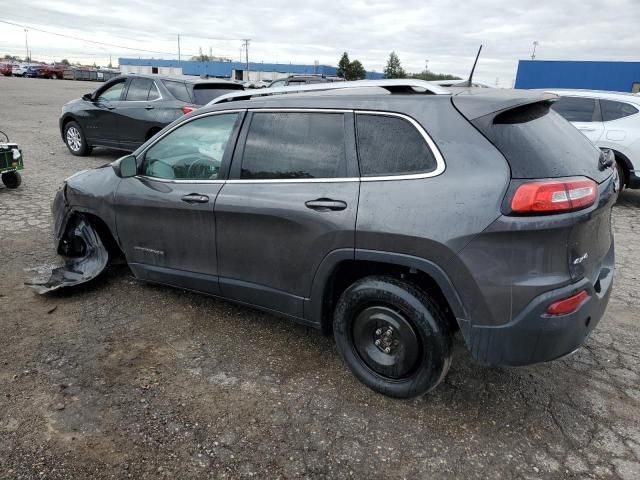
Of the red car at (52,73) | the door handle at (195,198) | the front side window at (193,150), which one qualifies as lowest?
the door handle at (195,198)

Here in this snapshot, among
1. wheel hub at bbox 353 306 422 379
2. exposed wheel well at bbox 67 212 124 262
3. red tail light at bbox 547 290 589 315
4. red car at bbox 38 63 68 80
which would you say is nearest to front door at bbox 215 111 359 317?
wheel hub at bbox 353 306 422 379

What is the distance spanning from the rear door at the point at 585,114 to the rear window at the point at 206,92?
229 inches

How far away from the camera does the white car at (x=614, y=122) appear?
7.30 metres

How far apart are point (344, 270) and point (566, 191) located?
4.14ft

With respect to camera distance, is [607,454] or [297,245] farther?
[297,245]

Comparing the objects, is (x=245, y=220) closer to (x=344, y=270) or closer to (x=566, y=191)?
(x=344, y=270)

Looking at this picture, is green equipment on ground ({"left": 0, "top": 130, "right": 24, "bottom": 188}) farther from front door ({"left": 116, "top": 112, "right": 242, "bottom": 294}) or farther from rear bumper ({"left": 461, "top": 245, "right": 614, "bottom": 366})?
rear bumper ({"left": 461, "top": 245, "right": 614, "bottom": 366})

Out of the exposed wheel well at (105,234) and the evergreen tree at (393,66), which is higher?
the evergreen tree at (393,66)

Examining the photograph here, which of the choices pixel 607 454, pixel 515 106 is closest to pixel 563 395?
pixel 607 454

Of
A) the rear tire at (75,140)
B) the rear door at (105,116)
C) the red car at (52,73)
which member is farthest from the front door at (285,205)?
the red car at (52,73)

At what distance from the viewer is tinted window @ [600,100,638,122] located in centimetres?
744

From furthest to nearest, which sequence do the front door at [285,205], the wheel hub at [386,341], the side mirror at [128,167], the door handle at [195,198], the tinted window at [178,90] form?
the tinted window at [178,90], the side mirror at [128,167], the door handle at [195,198], the front door at [285,205], the wheel hub at [386,341]

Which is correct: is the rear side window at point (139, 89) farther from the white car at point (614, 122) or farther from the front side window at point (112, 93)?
the white car at point (614, 122)

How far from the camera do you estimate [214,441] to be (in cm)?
252
